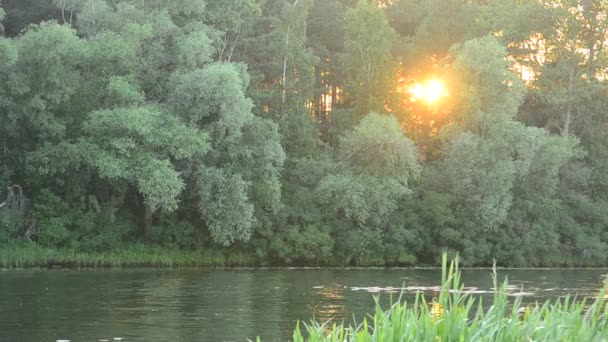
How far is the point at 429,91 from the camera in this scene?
231 feet

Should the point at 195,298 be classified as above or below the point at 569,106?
below

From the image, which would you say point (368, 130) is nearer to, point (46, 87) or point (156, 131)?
point (156, 131)

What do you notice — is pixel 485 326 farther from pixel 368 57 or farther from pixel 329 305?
pixel 368 57

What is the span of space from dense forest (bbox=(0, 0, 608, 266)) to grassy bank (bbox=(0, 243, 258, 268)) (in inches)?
23.0

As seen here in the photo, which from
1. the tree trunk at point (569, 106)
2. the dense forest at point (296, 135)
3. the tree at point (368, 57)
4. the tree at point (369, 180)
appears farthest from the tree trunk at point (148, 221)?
the tree trunk at point (569, 106)

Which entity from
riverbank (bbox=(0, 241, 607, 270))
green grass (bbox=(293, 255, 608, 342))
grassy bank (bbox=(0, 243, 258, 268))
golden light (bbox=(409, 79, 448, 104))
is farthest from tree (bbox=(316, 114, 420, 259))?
green grass (bbox=(293, 255, 608, 342))

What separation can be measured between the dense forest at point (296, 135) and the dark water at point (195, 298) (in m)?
4.22

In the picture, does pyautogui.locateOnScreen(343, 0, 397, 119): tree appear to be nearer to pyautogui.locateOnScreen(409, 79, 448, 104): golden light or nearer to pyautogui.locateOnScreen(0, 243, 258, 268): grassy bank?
pyautogui.locateOnScreen(409, 79, 448, 104): golden light

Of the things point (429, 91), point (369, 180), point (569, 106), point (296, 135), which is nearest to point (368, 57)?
point (429, 91)

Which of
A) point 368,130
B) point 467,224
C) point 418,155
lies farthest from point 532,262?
point 368,130

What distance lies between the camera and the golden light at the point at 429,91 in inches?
2564

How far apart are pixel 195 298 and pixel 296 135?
26.1m

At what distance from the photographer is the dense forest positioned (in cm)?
4778

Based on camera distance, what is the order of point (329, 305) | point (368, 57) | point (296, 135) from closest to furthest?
point (329, 305)
point (296, 135)
point (368, 57)
